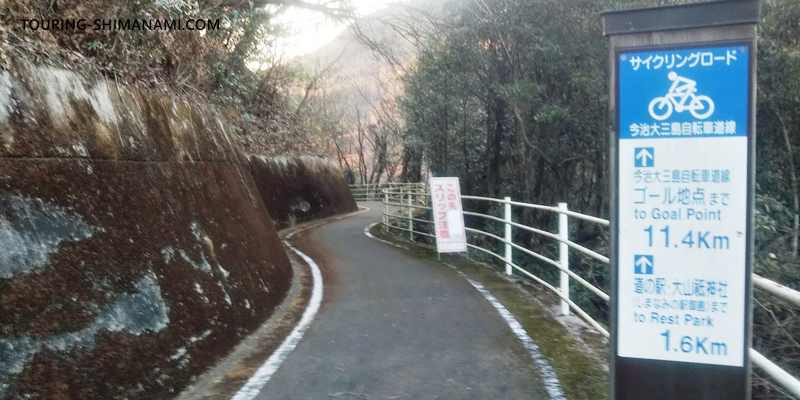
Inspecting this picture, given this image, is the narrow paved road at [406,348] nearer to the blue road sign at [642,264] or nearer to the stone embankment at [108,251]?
the stone embankment at [108,251]

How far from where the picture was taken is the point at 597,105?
16.5m

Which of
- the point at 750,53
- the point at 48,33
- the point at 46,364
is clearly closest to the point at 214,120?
the point at 48,33

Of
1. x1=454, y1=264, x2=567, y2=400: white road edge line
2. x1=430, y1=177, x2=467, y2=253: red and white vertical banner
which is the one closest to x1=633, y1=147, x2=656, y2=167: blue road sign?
x1=454, y1=264, x2=567, y2=400: white road edge line

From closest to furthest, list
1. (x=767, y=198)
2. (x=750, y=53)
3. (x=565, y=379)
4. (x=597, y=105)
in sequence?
1. (x=750, y=53)
2. (x=565, y=379)
3. (x=767, y=198)
4. (x=597, y=105)

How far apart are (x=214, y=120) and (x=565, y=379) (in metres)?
7.86

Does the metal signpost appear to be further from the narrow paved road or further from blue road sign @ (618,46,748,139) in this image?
the narrow paved road

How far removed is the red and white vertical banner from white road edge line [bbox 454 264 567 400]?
2.96 m

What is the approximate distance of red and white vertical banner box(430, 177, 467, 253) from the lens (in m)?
11.5

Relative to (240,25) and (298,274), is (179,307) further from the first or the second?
(240,25)

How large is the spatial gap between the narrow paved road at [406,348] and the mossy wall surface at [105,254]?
85 cm

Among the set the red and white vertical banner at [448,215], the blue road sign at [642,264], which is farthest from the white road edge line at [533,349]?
the red and white vertical banner at [448,215]

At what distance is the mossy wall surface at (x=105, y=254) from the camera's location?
4145mm

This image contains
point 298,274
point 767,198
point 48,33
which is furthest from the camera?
point 767,198

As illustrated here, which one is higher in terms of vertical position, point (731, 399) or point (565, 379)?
point (731, 399)
